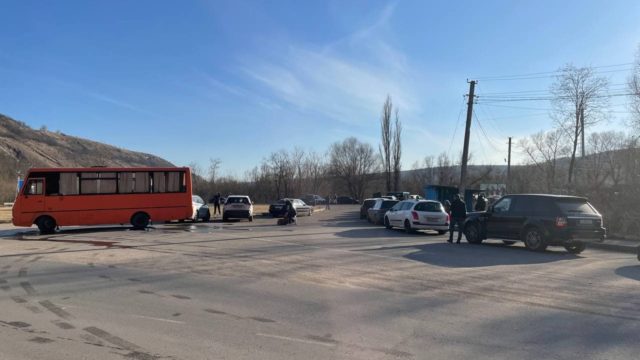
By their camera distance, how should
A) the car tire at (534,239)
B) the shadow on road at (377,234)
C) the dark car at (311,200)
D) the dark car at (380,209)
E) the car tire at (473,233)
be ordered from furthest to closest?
the dark car at (311,200) < the dark car at (380,209) < the shadow on road at (377,234) < the car tire at (473,233) < the car tire at (534,239)

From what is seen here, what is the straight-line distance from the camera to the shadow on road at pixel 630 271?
11.6m

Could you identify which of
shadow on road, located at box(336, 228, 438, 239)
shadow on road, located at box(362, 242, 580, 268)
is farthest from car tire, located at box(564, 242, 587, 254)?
shadow on road, located at box(336, 228, 438, 239)

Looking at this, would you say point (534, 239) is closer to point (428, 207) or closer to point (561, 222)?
point (561, 222)

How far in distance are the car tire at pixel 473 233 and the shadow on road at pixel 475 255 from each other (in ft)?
1.47

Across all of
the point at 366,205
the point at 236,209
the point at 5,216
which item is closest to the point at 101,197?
the point at 236,209

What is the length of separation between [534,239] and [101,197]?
18.8 meters

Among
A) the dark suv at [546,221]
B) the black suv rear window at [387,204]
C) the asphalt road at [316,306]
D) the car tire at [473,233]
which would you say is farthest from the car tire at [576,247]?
the black suv rear window at [387,204]

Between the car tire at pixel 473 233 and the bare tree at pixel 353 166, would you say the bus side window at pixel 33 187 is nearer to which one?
the car tire at pixel 473 233

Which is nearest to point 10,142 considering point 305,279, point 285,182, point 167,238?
point 285,182

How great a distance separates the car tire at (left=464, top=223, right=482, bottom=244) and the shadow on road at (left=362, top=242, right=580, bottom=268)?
1.47ft

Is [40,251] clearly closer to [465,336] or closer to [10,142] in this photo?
[465,336]

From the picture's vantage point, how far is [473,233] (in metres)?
19.2

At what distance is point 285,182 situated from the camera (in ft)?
300

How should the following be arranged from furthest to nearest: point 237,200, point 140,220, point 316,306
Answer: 1. point 237,200
2. point 140,220
3. point 316,306
